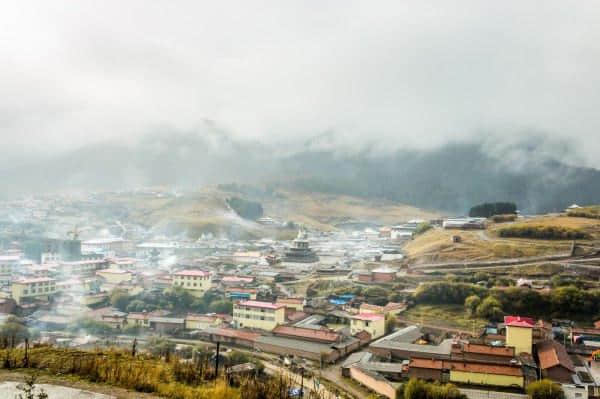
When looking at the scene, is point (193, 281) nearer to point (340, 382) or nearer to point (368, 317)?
point (368, 317)

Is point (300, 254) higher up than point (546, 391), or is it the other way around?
point (300, 254)

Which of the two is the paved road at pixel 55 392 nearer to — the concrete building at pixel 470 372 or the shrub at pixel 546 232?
the concrete building at pixel 470 372

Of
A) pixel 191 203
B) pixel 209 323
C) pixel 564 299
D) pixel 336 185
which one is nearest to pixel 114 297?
pixel 209 323

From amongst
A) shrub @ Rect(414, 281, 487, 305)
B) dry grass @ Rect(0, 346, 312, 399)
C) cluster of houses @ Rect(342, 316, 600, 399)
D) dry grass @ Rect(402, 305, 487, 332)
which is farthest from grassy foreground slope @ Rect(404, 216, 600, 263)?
dry grass @ Rect(0, 346, 312, 399)

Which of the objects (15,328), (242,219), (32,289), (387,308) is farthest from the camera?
(242,219)

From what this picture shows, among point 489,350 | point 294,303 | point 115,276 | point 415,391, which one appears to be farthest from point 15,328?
point 489,350

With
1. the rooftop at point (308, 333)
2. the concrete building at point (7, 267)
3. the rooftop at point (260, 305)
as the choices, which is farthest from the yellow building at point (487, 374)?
the concrete building at point (7, 267)
